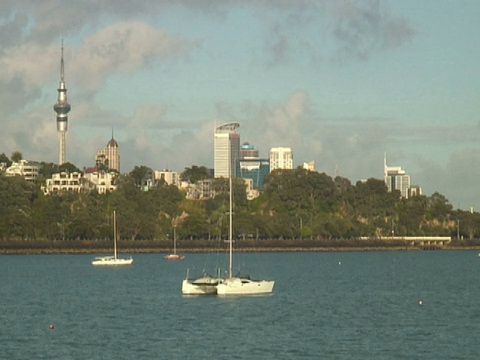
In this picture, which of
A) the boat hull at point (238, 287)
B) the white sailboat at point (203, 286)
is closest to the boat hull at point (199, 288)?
the white sailboat at point (203, 286)

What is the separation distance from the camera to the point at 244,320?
65562 millimetres

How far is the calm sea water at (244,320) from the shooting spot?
5391 centimetres

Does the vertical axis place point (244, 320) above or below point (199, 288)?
below

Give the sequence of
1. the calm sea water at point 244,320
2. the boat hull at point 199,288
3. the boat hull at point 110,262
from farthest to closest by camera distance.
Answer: the boat hull at point 110,262, the boat hull at point 199,288, the calm sea water at point 244,320

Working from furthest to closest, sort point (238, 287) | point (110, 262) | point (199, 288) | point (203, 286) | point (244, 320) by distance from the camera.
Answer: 1. point (110, 262)
2. point (199, 288)
3. point (203, 286)
4. point (238, 287)
5. point (244, 320)

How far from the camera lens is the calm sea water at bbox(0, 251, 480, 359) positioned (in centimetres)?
5391

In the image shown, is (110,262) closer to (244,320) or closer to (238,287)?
(238,287)

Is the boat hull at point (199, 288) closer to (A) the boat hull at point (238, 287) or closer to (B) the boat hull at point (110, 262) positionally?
(A) the boat hull at point (238, 287)

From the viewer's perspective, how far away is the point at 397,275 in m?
121

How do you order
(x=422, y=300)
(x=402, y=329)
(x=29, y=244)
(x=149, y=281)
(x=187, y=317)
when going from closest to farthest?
(x=402, y=329) < (x=187, y=317) < (x=422, y=300) < (x=149, y=281) < (x=29, y=244)

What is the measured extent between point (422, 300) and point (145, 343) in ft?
100

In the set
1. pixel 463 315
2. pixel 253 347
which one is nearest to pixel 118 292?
pixel 463 315

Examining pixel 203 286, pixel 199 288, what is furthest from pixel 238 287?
pixel 199 288

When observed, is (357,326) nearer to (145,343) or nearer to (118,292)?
(145,343)
